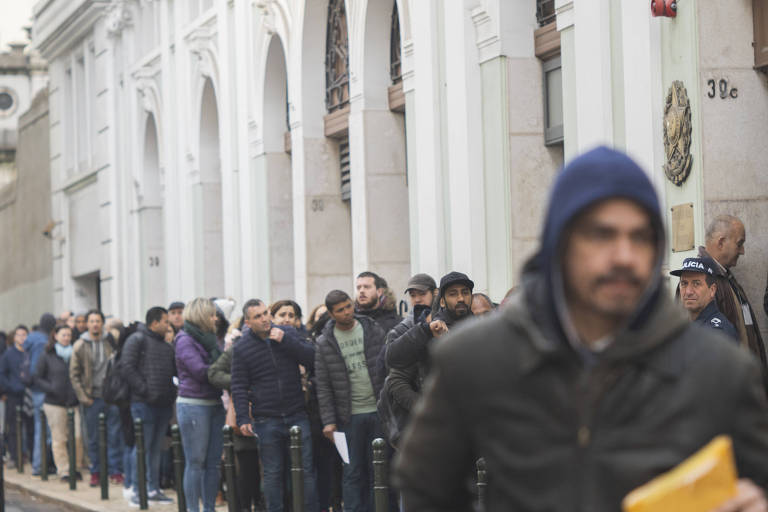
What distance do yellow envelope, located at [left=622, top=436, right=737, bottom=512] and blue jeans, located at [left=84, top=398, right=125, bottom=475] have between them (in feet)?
49.3

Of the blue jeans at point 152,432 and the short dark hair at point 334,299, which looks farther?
the blue jeans at point 152,432

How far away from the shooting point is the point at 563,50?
40.4 ft

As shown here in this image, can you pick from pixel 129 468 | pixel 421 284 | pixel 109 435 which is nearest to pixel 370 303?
pixel 421 284

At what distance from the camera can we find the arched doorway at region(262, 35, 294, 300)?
67.8ft

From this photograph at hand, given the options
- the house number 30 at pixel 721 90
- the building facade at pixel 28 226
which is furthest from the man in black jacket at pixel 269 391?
the building facade at pixel 28 226

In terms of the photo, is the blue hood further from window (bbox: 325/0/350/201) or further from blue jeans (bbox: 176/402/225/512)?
window (bbox: 325/0/350/201)

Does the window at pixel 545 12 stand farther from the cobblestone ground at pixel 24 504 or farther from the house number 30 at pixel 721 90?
the cobblestone ground at pixel 24 504

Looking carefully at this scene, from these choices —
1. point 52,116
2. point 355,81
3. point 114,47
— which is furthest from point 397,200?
point 52,116

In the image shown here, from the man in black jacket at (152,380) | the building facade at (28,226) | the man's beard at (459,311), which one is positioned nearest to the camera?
the man's beard at (459,311)

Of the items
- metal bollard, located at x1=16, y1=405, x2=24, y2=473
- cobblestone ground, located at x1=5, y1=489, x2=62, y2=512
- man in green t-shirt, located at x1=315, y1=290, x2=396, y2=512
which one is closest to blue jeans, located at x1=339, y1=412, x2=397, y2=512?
man in green t-shirt, located at x1=315, y1=290, x2=396, y2=512

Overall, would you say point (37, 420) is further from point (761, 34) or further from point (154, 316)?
point (761, 34)

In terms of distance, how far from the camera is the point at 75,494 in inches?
677

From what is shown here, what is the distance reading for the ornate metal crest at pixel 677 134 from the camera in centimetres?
1018

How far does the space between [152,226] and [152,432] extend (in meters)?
12.1
